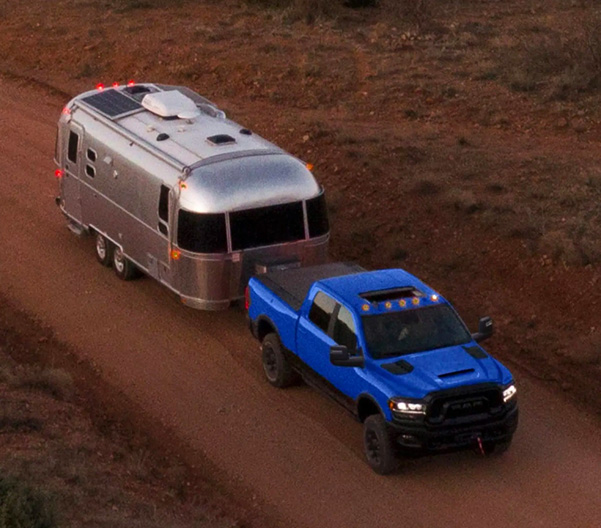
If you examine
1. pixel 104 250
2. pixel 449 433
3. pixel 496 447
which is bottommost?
pixel 104 250

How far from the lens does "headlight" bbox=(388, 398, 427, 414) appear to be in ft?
45.2

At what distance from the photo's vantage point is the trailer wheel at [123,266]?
19.4 metres

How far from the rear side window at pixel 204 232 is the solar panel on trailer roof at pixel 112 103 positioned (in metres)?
3.05

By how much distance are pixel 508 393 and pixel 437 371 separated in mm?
846

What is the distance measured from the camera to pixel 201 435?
50.5 ft

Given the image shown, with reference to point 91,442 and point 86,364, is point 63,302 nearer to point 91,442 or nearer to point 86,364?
point 86,364

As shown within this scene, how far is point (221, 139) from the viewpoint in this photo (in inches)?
713

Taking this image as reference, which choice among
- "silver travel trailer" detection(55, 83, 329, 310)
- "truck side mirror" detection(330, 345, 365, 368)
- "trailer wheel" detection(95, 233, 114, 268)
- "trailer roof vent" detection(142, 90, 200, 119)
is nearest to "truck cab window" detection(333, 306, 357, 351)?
"truck side mirror" detection(330, 345, 365, 368)

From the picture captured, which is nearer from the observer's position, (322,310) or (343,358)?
(343,358)

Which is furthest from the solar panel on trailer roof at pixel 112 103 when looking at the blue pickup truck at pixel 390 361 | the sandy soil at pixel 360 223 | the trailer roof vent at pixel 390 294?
the trailer roof vent at pixel 390 294

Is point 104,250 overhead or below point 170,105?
below

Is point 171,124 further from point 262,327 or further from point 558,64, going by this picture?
point 558,64

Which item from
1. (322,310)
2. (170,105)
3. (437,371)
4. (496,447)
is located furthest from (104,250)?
(496,447)

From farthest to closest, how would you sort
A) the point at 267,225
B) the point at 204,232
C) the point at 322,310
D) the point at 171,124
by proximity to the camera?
the point at 171,124
the point at 267,225
the point at 204,232
the point at 322,310
